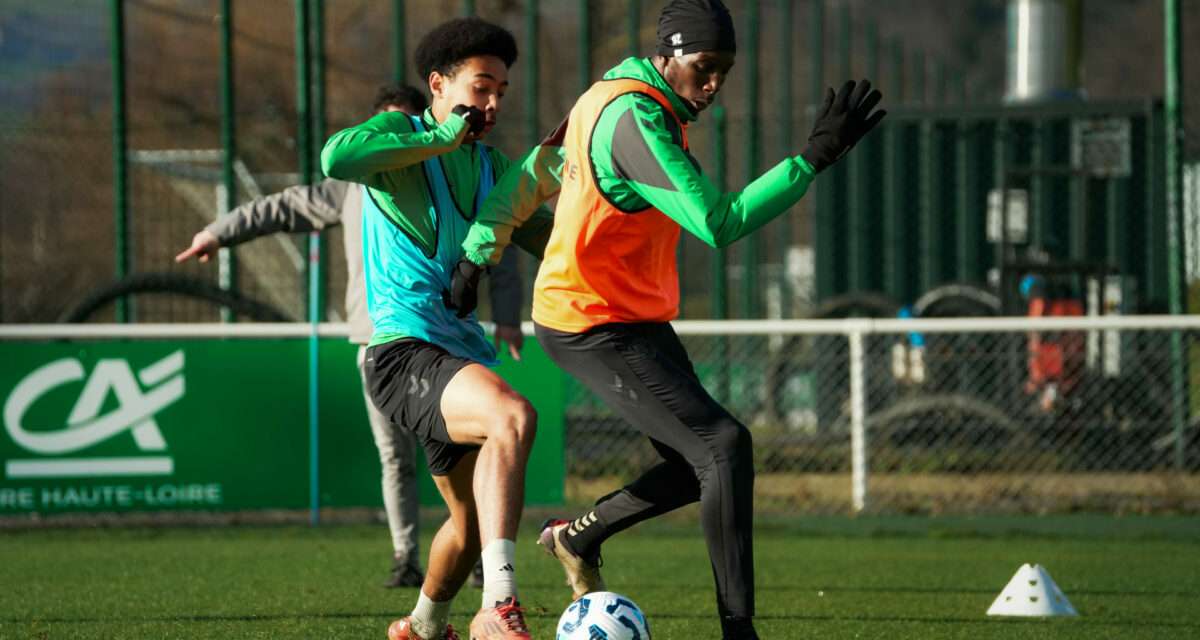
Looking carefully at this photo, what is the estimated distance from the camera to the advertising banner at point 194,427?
333 inches

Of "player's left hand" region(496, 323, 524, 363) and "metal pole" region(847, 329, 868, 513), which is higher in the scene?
"player's left hand" region(496, 323, 524, 363)

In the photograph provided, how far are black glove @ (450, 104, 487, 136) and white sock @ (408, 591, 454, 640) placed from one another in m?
1.45

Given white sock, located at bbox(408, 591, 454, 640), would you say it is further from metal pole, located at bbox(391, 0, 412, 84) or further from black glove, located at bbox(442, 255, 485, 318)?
metal pole, located at bbox(391, 0, 412, 84)

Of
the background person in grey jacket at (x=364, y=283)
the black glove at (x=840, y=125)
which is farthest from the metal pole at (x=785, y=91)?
the black glove at (x=840, y=125)

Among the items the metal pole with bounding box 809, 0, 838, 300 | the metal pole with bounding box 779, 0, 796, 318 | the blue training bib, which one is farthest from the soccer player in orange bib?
the metal pole with bounding box 779, 0, 796, 318

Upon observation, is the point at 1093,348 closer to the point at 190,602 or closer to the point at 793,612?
the point at 793,612

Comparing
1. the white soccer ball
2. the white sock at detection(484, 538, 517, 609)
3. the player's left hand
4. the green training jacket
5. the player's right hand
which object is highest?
the green training jacket

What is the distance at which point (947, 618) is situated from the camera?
567cm

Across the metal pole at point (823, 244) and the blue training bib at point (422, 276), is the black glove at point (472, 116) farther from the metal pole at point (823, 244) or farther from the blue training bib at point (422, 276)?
the metal pole at point (823, 244)

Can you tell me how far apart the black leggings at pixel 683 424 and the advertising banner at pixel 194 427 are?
4.18m

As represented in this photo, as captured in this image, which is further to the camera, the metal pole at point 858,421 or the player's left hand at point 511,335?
the metal pole at point 858,421

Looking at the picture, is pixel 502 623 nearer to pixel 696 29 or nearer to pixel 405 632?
pixel 405 632

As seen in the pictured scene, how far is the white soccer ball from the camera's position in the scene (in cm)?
409

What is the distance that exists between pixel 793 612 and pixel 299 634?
1.97m
